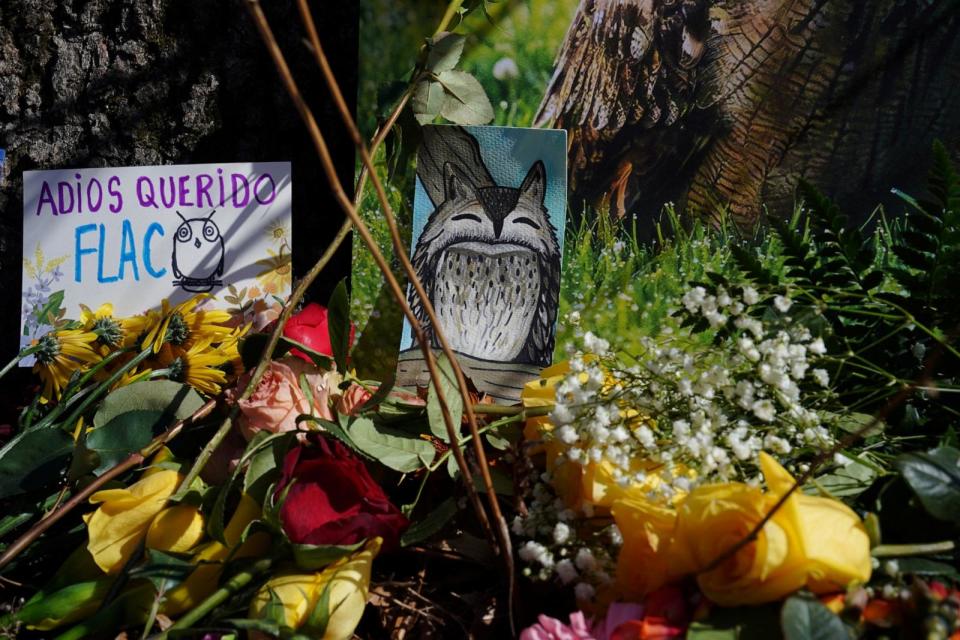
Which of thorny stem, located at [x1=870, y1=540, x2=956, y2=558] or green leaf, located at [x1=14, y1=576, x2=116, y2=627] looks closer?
thorny stem, located at [x1=870, y1=540, x2=956, y2=558]

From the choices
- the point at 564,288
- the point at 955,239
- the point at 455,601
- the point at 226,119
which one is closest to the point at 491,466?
the point at 455,601

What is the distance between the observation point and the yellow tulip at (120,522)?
0.60m

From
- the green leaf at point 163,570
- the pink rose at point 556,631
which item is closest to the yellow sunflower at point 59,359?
the green leaf at point 163,570

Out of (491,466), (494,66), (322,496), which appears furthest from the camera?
(494,66)

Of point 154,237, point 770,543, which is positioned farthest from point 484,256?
point 770,543

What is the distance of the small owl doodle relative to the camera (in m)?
0.91

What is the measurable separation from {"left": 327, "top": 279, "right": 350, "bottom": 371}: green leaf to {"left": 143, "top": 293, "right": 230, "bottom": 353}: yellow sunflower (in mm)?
197

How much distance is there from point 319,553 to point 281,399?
0.48 ft

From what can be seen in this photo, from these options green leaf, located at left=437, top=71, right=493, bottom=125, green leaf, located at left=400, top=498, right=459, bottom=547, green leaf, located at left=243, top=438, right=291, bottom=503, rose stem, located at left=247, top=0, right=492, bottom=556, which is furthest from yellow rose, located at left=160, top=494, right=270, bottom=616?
green leaf, located at left=437, top=71, right=493, bottom=125

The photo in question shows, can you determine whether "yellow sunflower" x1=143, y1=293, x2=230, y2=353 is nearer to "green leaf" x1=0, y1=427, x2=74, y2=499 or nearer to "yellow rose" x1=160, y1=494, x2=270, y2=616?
"green leaf" x1=0, y1=427, x2=74, y2=499

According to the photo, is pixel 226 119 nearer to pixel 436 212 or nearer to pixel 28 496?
pixel 436 212

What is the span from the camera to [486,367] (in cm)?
84

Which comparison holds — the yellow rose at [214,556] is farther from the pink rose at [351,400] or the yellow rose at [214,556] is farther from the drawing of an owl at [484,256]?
the drawing of an owl at [484,256]

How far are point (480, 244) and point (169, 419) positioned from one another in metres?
0.34
